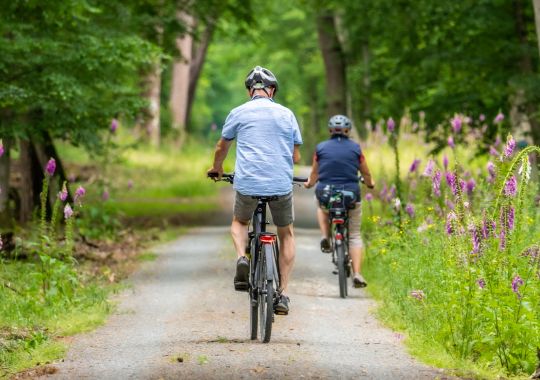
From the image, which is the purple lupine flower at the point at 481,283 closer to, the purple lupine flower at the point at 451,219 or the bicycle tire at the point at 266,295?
the purple lupine flower at the point at 451,219

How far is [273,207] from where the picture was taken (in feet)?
32.2

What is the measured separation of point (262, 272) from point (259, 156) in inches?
36.6

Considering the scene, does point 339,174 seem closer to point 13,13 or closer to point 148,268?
point 148,268

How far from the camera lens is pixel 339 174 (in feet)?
43.9

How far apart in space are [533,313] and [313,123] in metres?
57.8

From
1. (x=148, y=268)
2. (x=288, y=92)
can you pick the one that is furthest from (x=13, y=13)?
(x=288, y=92)

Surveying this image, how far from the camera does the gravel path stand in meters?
8.21

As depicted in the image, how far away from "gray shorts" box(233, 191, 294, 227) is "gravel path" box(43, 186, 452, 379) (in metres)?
0.99

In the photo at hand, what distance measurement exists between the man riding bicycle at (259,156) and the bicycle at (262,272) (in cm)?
8

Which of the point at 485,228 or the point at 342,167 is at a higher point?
the point at 342,167

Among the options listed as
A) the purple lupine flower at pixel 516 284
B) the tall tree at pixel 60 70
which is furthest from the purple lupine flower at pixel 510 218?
the tall tree at pixel 60 70

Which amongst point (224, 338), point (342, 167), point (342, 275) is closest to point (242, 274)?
point (224, 338)

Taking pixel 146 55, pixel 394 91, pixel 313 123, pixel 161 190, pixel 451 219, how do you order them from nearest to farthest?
1. pixel 451 219
2. pixel 146 55
3. pixel 394 91
4. pixel 161 190
5. pixel 313 123

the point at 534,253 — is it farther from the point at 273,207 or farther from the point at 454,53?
the point at 454,53
